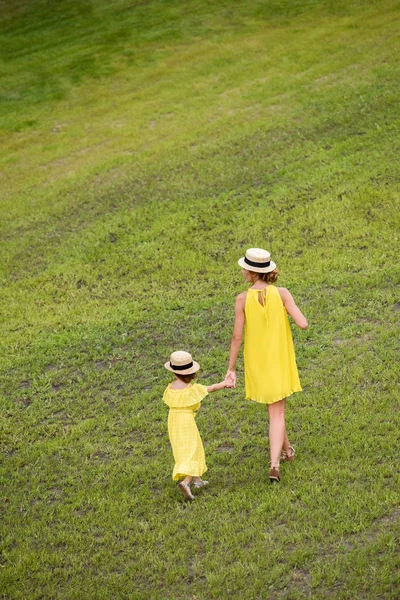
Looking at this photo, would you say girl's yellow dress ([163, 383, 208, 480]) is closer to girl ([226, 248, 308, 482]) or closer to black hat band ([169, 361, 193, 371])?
black hat band ([169, 361, 193, 371])

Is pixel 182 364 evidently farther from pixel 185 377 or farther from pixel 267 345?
pixel 267 345

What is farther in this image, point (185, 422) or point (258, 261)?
point (185, 422)

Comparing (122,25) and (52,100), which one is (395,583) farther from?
(122,25)

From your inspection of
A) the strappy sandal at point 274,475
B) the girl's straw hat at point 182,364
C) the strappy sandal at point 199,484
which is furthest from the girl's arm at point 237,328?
the strappy sandal at point 199,484

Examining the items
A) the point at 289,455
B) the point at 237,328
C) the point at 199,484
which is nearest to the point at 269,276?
the point at 237,328

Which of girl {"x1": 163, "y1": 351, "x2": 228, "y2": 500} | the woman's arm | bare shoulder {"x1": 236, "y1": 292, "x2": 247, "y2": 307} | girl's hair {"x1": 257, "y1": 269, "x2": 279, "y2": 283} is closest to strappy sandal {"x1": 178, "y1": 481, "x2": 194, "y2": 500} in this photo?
girl {"x1": 163, "y1": 351, "x2": 228, "y2": 500}

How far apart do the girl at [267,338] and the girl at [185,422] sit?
1.19 feet

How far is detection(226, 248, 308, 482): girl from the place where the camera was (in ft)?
23.0

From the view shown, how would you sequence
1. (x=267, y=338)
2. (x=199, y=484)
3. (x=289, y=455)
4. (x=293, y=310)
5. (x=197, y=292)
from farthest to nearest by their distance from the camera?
(x=197, y=292) < (x=289, y=455) < (x=199, y=484) < (x=267, y=338) < (x=293, y=310)

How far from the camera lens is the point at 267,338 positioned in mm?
7062

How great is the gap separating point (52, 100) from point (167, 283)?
1159cm

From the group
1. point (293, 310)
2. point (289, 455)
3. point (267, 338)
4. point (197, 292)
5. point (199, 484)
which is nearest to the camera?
point (293, 310)

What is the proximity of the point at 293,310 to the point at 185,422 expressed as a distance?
146 centimetres

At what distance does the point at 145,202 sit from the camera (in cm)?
1518
